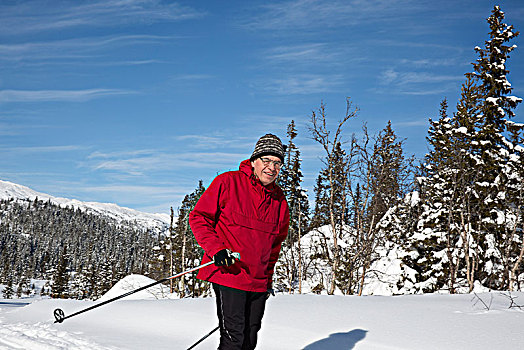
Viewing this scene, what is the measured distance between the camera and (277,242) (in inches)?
139

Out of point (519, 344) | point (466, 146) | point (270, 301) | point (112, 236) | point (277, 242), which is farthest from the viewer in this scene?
point (112, 236)

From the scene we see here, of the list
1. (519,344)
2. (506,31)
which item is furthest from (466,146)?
(519,344)

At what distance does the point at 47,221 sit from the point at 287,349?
214789 millimetres

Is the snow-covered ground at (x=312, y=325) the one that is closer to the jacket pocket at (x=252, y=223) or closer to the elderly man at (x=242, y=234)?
the elderly man at (x=242, y=234)

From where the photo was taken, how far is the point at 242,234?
10.5 feet

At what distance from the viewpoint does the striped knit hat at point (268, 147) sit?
130 inches

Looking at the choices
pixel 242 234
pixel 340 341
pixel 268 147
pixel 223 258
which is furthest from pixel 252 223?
pixel 340 341

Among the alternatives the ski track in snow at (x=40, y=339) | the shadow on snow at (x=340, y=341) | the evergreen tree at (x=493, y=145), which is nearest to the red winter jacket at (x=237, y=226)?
the shadow on snow at (x=340, y=341)

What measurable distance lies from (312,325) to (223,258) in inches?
143

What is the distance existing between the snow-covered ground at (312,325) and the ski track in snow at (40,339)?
1 centimetres

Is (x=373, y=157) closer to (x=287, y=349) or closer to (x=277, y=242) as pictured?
(x=287, y=349)

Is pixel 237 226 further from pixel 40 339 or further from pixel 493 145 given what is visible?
pixel 493 145

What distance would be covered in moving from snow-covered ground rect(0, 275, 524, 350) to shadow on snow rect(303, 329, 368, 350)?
0.01 m

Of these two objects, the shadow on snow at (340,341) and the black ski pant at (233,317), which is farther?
the shadow on snow at (340,341)
